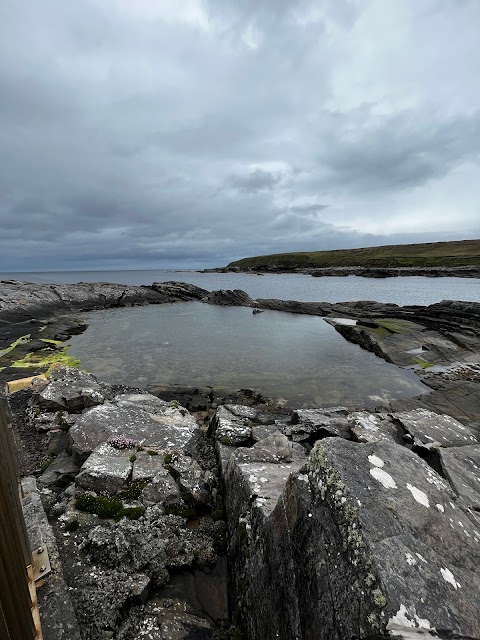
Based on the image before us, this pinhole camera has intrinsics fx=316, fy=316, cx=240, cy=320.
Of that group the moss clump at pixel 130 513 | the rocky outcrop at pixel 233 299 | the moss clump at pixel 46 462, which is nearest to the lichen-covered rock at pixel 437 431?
the moss clump at pixel 130 513

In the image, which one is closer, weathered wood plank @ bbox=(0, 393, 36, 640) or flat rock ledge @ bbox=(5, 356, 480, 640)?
weathered wood plank @ bbox=(0, 393, 36, 640)

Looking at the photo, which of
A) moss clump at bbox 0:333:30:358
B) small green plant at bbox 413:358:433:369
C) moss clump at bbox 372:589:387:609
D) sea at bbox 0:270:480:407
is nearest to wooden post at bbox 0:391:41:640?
moss clump at bbox 372:589:387:609

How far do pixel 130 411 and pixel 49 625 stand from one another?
7.30 metres

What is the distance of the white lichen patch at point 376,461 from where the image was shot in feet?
16.5

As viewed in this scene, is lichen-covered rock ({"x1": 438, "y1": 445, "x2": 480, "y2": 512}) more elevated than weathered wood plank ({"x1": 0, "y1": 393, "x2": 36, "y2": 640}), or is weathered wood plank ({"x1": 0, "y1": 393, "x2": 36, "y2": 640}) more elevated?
weathered wood plank ({"x1": 0, "y1": 393, "x2": 36, "y2": 640})

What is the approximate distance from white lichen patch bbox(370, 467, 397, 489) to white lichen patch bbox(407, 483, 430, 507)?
27 cm

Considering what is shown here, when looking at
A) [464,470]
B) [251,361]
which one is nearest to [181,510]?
[464,470]

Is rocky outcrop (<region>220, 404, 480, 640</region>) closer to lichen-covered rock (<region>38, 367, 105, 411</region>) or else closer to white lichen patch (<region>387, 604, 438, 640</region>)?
white lichen patch (<region>387, 604, 438, 640</region>)

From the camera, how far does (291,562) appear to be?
4.73m

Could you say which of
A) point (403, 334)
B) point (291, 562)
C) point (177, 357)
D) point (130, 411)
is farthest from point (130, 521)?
point (403, 334)

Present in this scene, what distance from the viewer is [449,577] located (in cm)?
364

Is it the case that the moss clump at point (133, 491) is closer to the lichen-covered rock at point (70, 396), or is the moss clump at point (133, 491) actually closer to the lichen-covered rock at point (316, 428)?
the lichen-covered rock at point (316, 428)

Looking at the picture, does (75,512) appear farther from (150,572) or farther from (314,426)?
(314,426)

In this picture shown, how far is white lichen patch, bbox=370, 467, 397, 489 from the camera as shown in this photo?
4698mm
